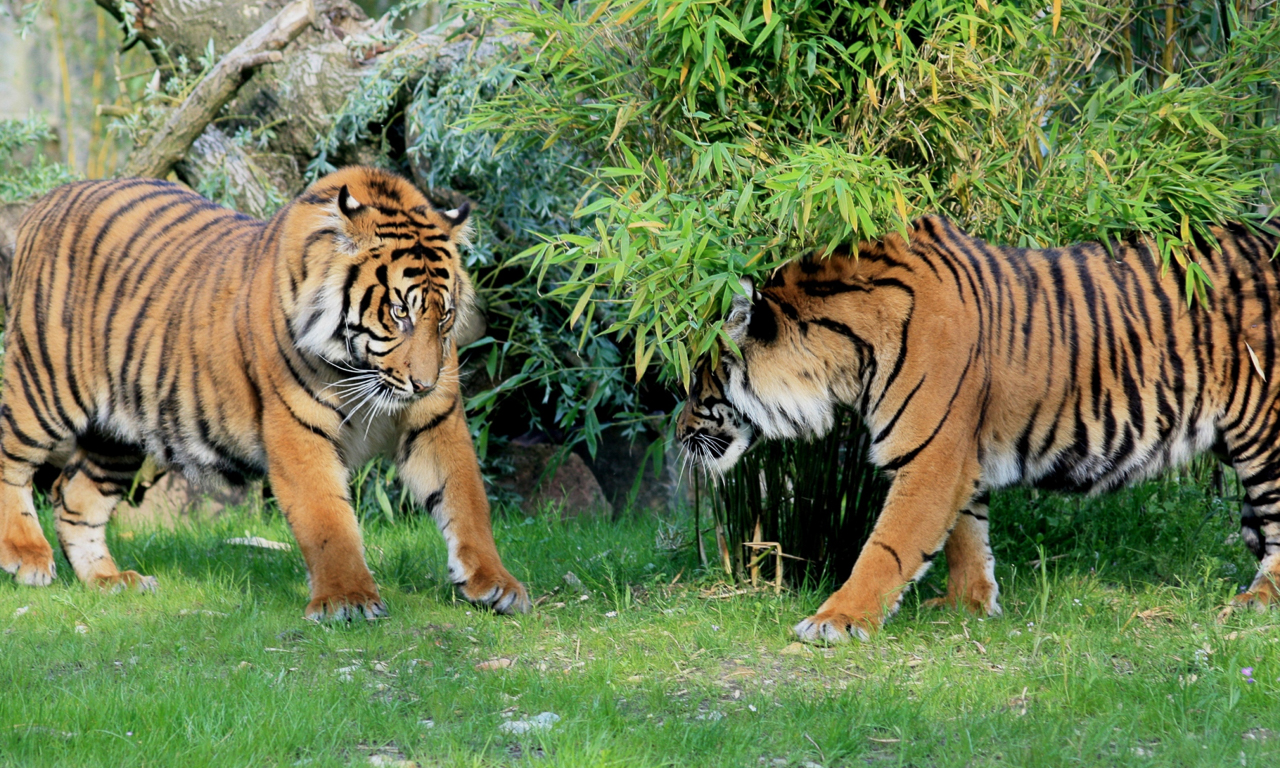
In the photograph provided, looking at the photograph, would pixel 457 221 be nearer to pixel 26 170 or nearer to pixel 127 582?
pixel 127 582

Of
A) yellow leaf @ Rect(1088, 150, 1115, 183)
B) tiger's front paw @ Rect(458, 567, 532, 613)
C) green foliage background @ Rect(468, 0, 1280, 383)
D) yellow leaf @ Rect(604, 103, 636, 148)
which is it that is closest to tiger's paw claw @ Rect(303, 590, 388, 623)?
tiger's front paw @ Rect(458, 567, 532, 613)

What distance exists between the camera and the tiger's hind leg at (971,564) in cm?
388

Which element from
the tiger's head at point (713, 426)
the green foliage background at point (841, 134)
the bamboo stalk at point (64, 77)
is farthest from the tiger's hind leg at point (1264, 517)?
the bamboo stalk at point (64, 77)

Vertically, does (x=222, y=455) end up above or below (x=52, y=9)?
below

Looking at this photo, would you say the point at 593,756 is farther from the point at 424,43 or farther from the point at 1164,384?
the point at 424,43

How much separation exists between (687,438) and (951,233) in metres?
1.05

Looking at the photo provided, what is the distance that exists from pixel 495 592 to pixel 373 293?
104 centimetres

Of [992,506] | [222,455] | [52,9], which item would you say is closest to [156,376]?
[222,455]

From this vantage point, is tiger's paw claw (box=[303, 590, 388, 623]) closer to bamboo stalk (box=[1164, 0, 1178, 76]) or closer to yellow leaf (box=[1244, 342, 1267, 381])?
yellow leaf (box=[1244, 342, 1267, 381])

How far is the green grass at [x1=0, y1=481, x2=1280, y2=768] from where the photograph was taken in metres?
2.74

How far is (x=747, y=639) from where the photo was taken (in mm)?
3605

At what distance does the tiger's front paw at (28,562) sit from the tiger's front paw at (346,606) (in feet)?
4.33

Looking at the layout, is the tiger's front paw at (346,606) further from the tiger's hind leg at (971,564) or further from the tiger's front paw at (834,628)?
the tiger's hind leg at (971,564)

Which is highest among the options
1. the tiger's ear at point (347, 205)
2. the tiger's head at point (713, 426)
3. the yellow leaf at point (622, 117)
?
the yellow leaf at point (622, 117)
